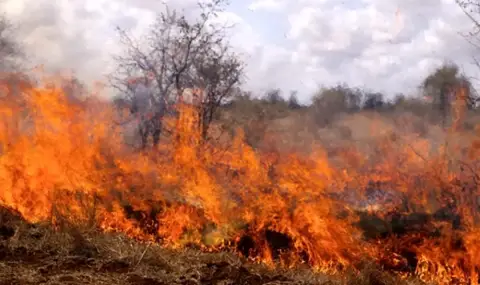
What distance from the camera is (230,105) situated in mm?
13836

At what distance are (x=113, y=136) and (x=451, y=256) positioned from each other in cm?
674

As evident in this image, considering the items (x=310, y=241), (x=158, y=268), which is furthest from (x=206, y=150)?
(x=158, y=268)

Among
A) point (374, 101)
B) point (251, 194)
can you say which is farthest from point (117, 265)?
point (374, 101)

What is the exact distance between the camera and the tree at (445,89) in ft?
32.0

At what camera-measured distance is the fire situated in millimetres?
7828

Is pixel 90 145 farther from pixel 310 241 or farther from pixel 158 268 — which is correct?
pixel 310 241

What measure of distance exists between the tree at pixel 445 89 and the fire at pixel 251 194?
2.81ft

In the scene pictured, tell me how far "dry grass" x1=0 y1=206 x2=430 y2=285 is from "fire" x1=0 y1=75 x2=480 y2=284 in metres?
0.53

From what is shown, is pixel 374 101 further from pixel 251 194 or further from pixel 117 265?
pixel 117 265

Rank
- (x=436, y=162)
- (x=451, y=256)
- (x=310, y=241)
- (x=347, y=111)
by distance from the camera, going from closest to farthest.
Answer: (x=451, y=256), (x=310, y=241), (x=436, y=162), (x=347, y=111)

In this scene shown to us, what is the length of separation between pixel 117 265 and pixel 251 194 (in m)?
2.62

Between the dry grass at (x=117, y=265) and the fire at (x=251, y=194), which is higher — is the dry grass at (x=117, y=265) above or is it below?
below

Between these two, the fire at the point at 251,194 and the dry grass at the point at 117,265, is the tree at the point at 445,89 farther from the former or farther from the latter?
the dry grass at the point at 117,265

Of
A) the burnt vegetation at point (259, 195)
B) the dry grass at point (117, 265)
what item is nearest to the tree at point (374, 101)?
the burnt vegetation at point (259, 195)
